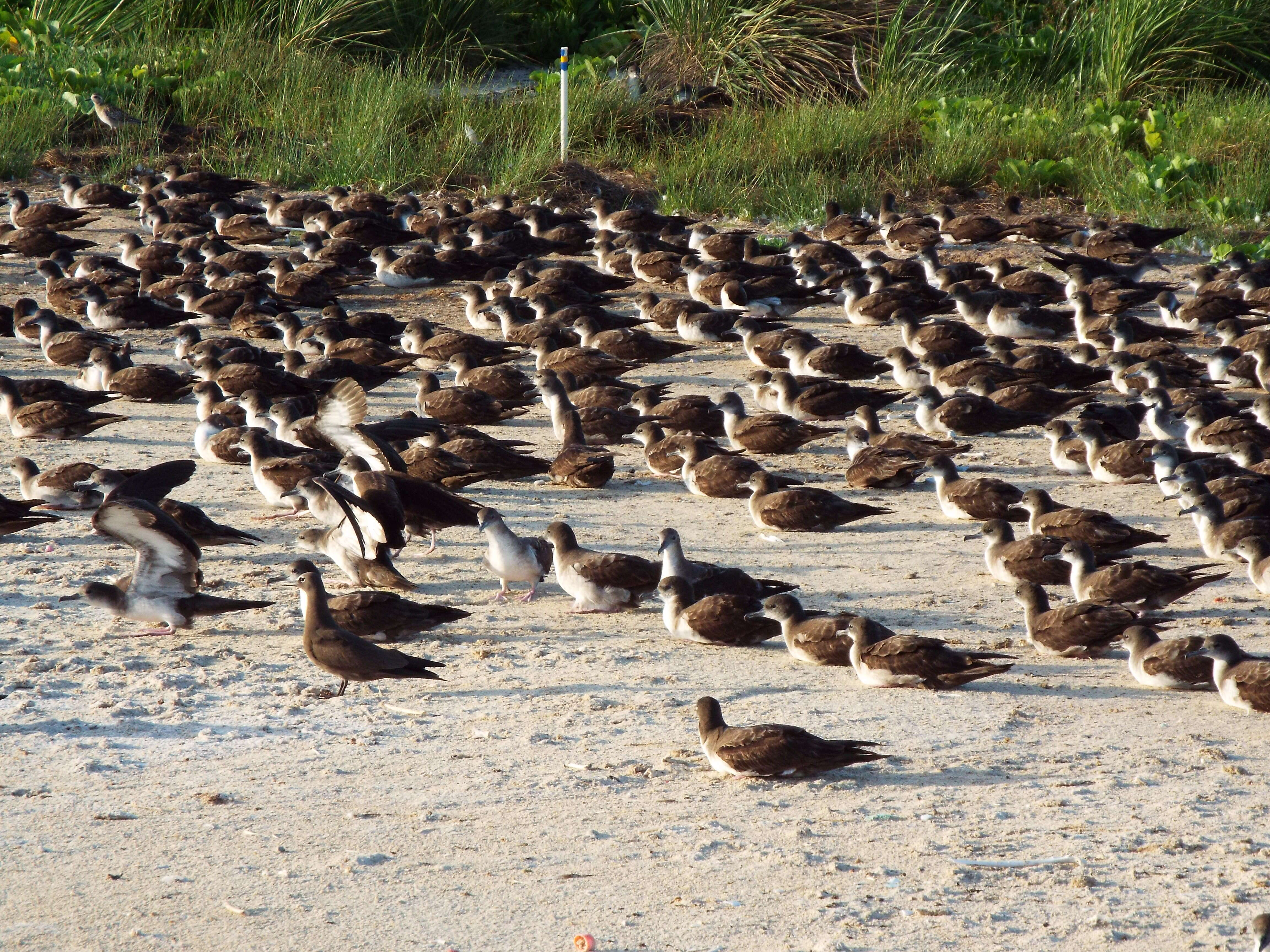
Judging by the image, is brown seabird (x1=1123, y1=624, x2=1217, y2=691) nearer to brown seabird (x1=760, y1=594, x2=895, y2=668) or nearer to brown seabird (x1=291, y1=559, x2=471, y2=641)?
brown seabird (x1=760, y1=594, x2=895, y2=668)

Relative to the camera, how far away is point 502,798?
5.88m

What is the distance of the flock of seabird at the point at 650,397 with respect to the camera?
24.4 ft

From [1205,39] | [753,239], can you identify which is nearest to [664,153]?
[753,239]

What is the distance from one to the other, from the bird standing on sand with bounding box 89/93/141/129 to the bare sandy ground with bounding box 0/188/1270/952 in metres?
13.6

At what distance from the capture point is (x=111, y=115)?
21000mm

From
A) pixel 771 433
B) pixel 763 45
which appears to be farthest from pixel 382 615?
pixel 763 45

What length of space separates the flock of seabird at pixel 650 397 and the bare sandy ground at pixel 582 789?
0.22 metres

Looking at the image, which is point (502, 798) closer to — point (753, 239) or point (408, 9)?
point (753, 239)

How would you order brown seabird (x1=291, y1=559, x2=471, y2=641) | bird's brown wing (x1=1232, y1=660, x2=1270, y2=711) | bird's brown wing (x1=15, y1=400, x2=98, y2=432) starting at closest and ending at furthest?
bird's brown wing (x1=1232, y1=660, x2=1270, y2=711) → brown seabird (x1=291, y1=559, x2=471, y2=641) → bird's brown wing (x1=15, y1=400, x2=98, y2=432)

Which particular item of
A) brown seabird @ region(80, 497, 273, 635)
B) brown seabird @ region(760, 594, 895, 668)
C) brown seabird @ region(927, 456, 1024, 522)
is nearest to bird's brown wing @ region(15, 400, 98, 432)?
brown seabird @ region(80, 497, 273, 635)

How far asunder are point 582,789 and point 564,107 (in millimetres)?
15854

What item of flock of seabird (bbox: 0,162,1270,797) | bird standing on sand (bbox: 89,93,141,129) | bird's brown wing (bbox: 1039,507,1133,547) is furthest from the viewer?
bird standing on sand (bbox: 89,93,141,129)

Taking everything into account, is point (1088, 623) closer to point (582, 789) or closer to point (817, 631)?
point (817, 631)

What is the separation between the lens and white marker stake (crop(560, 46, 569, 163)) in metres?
20.2
